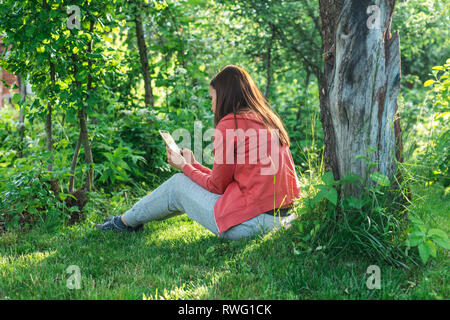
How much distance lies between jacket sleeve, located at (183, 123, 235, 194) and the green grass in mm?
427

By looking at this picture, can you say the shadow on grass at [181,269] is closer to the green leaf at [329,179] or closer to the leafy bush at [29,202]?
the leafy bush at [29,202]

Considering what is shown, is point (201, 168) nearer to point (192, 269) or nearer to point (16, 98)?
point (192, 269)

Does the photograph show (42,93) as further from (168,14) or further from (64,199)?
(168,14)

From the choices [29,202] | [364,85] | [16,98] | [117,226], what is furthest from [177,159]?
[16,98]

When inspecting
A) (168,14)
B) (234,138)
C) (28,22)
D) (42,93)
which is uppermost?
(168,14)

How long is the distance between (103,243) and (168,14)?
3434 millimetres

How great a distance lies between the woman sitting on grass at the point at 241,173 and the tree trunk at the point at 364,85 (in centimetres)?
47

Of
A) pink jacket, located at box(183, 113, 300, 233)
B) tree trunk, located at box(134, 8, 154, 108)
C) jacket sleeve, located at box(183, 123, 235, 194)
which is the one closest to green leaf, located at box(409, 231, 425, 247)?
pink jacket, located at box(183, 113, 300, 233)

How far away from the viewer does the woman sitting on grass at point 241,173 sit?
9.23 feet

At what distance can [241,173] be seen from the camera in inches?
113

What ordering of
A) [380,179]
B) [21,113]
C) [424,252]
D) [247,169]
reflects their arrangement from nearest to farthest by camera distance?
1. [424,252]
2. [380,179]
3. [247,169]
4. [21,113]

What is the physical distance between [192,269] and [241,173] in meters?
0.74

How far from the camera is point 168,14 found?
5398 mm
